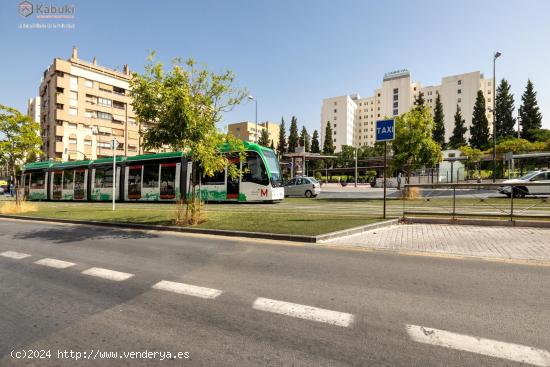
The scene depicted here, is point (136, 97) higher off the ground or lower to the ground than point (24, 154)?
higher

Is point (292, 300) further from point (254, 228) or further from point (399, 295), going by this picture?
point (254, 228)

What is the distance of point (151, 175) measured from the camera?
20.5 m

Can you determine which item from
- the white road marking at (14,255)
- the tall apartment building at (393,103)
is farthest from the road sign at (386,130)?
the tall apartment building at (393,103)

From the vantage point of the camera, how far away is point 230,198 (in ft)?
60.2

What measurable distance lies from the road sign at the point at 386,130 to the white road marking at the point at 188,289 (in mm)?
8427

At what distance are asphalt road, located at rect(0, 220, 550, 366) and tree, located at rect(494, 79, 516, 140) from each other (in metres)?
83.7

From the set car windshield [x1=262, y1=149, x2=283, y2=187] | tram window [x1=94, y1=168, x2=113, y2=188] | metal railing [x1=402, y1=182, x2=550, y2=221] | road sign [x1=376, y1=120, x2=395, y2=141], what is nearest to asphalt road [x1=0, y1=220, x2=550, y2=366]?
metal railing [x1=402, y1=182, x2=550, y2=221]

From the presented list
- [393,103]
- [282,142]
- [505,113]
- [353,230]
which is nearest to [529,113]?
[505,113]

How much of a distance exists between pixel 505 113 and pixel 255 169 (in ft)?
257

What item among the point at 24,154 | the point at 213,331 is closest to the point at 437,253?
the point at 213,331

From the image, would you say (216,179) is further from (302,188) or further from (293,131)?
(293,131)

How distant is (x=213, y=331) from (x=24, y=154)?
19696 millimetres

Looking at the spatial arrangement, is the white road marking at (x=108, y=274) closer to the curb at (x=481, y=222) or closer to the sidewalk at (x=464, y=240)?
the sidewalk at (x=464, y=240)

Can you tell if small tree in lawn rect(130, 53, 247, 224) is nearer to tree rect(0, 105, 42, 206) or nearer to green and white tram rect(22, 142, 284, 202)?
green and white tram rect(22, 142, 284, 202)
